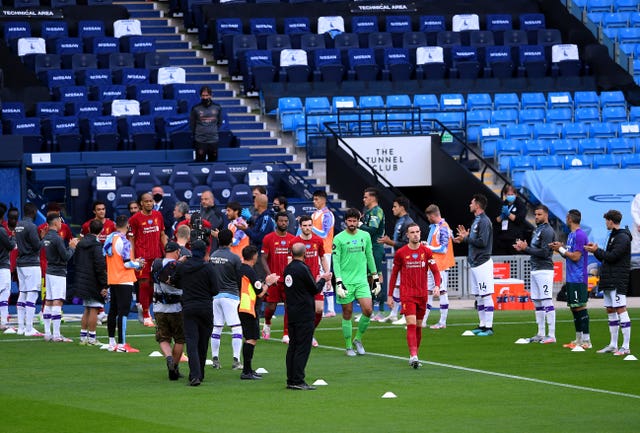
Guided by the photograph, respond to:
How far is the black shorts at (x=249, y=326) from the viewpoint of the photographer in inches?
709

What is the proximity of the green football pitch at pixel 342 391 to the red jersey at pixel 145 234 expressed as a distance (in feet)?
4.97

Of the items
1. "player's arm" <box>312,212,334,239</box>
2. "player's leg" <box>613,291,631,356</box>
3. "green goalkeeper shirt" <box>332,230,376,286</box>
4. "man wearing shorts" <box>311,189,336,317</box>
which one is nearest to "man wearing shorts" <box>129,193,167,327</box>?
"man wearing shorts" <box>311,189,336,317</box>

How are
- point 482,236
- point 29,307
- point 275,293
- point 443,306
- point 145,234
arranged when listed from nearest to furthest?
1. point 275,293
2. point 482,236
3. point 29,307
4. point 145,234
5. point 443,306

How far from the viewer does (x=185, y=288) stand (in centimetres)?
1745

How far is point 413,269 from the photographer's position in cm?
1950

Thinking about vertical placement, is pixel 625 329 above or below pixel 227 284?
below

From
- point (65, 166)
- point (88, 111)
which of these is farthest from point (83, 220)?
point (88, 111)

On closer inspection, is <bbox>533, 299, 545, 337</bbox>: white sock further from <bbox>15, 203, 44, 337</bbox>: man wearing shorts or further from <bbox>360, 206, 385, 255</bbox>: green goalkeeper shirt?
<bbox>15, 203, 44, 337</bbox>: man wearing shorts

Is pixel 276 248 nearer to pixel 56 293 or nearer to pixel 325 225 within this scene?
pixel 56 293

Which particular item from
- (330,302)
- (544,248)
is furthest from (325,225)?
(544,248)

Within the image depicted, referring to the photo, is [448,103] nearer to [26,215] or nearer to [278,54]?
[278,54]

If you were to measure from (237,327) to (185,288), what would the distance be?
1549 mm

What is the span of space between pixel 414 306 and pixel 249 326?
2498 millimetres

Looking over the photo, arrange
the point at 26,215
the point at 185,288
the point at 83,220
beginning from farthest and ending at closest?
the point at 83,220 → the point at 26,215 → the point at 185,288
